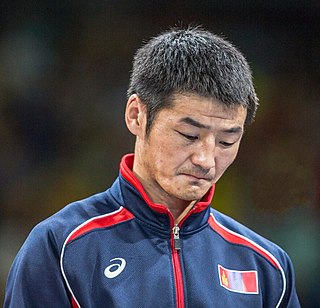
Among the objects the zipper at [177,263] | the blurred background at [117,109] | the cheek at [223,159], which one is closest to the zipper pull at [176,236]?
the zipper at [177,263]

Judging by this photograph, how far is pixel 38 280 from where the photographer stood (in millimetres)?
1290

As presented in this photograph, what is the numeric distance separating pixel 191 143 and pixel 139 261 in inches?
8.8

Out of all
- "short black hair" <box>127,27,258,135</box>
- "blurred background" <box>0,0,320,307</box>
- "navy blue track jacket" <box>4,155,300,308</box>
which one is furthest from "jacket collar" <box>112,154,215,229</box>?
"blurred background" <box>0,0,320,307</box>

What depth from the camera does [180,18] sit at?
2859 millimetres

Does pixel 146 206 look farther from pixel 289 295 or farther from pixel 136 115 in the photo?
pixel 289 295

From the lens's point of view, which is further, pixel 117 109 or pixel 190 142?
pixel 117 109

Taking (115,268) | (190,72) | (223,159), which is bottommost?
(115,268)

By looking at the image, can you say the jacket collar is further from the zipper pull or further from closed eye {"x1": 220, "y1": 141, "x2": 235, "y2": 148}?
closed eye {"x1": 220, "y1": 141, "x2": 235, "y2": 148}

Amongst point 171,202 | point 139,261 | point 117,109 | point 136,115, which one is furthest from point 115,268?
point 117,109

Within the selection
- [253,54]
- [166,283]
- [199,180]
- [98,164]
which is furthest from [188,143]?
[253,54]

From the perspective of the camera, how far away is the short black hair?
1332 mm

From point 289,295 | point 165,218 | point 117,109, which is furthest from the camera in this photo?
point 117,109

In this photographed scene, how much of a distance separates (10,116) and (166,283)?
4.87 feet

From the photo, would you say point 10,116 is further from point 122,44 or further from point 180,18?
point 180,18
